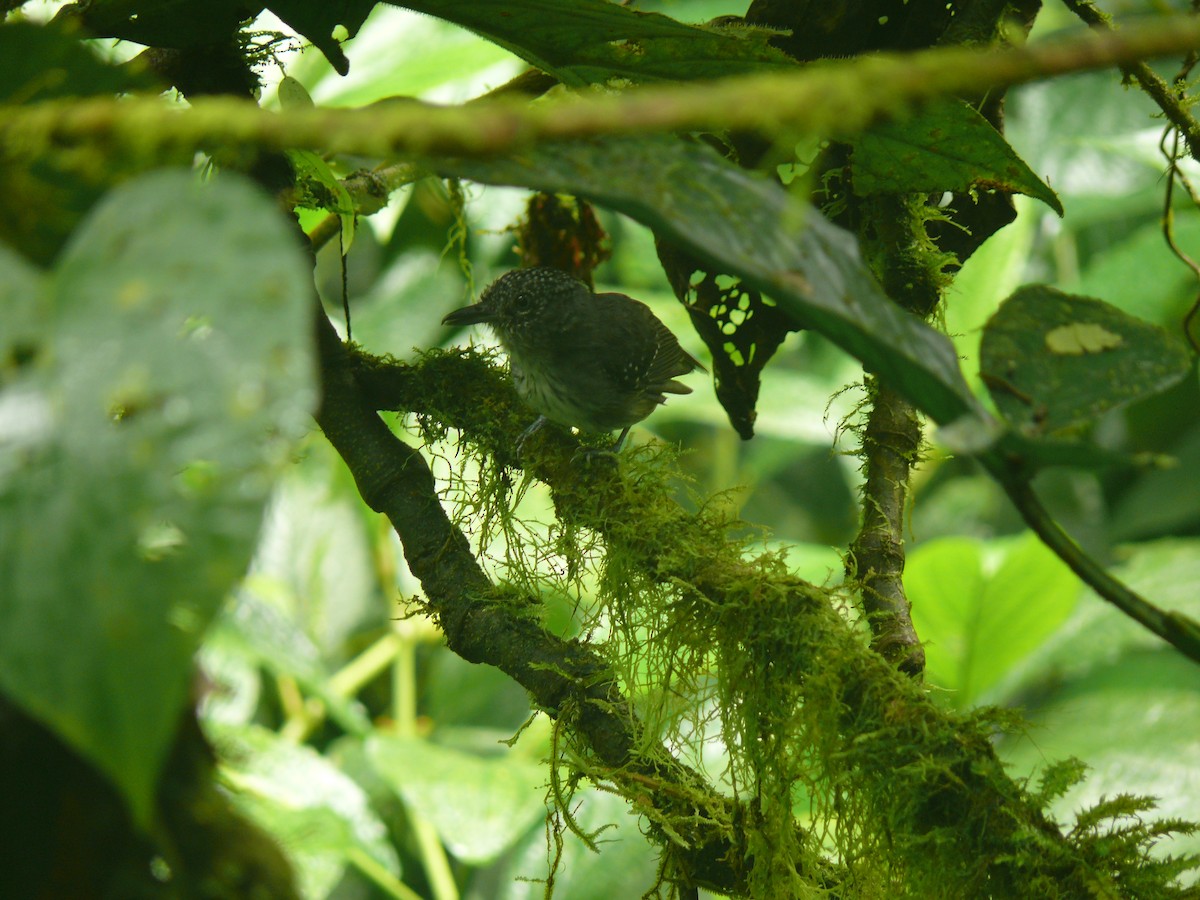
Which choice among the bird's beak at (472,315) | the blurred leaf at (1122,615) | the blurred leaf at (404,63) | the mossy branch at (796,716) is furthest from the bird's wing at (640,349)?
the blurred leaf at (1122,615)

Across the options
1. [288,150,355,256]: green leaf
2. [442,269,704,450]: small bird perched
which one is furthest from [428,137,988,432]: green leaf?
[442,269,704,450]: small bird perched

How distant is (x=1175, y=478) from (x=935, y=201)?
9.70ft

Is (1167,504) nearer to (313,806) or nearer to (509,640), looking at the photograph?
(313,806)

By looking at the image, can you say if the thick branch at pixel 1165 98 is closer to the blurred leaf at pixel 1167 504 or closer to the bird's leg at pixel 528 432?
the bird's leg at pixel 528 432

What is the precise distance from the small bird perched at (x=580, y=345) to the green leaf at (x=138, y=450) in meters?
1.30

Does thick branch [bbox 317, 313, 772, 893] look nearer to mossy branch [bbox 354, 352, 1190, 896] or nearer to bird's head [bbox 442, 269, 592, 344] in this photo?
mossy branch [bbox 354, 352, 1190, 896]

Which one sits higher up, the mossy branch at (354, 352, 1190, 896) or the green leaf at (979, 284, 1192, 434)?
the green leaf at (979, 284, 1192, 434)

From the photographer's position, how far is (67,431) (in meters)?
0.50

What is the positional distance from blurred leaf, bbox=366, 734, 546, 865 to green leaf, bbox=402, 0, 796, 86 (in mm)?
1232

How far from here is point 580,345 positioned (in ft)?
6.88

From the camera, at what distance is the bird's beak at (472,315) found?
2.12 meters

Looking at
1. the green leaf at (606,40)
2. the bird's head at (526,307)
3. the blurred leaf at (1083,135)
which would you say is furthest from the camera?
the blurred leaf at (1083,135)

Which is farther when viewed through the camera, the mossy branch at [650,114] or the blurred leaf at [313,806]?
the blurred leaf at [313,806]

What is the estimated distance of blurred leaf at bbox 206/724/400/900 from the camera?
192 centimetres
